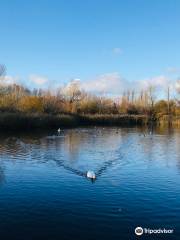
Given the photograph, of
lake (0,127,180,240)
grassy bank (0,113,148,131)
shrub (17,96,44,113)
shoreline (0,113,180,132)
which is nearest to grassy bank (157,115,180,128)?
shoreline (0,113,180,132)

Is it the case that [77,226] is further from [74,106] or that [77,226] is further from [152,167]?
[74,106]

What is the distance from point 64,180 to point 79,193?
2.25 m

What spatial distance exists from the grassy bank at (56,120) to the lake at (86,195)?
56.6 ft

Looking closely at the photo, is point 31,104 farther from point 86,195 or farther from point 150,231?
point 150,231

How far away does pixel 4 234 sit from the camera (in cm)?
996

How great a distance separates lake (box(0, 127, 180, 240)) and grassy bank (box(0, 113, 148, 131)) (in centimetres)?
1724

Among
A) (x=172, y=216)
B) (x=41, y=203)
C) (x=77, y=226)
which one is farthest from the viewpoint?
(x=41, y=203)

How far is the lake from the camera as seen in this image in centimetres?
1052

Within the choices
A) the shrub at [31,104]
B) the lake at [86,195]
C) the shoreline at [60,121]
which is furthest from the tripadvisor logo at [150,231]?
the shrub at [31,104]

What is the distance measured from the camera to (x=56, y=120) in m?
51.0

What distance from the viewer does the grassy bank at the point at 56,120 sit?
4088 cm

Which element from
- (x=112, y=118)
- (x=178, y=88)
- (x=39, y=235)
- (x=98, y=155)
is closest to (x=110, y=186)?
(x=39, y=235)

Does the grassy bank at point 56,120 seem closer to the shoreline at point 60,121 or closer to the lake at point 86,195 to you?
the shoreline at point 60,121

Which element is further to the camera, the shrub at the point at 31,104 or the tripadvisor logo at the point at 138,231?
the shrub at the point at 31,104
